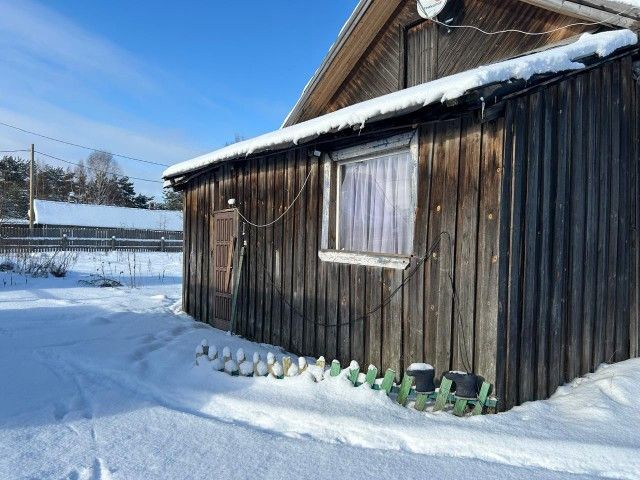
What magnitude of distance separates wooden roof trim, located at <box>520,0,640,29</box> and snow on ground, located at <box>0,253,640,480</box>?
11.0ft

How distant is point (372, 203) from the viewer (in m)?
5.45

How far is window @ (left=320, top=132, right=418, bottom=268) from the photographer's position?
16.5 feet

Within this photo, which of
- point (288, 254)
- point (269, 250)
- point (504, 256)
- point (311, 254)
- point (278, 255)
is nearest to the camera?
point (504, 256)

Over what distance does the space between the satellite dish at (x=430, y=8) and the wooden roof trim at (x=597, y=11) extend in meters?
1.48

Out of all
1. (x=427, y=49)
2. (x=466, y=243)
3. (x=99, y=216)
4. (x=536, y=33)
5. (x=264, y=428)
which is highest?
(x=427, y=49)

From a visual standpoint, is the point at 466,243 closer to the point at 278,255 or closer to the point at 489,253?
the point at 489,253

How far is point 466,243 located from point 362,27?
487 cm

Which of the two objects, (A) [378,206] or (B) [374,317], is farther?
(A) [378,206]

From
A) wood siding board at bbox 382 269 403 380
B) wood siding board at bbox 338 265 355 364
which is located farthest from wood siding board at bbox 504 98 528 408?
wood siding board at bbox 338 265 355 364

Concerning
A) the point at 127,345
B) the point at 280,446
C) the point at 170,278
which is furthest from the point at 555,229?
the point at 170,278

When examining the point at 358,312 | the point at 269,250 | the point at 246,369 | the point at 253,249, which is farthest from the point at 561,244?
the point at 253,249

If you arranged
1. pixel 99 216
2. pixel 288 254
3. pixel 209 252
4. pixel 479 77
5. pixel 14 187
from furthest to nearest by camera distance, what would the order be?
pixel 14 187 < pixel 99 216 < pixel 209 252 < pixel 288 254 < pixel 479 77

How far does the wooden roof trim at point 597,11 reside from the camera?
4508mm

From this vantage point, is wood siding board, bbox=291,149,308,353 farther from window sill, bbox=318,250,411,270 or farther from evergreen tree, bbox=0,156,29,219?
evergreen tree, bbox=0,156,29,219
